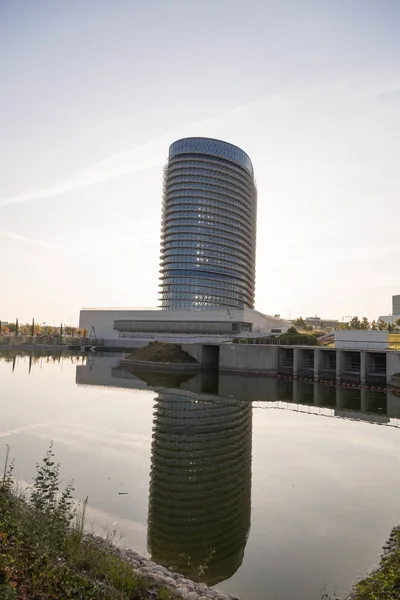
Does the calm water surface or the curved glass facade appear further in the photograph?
the curved glass facade

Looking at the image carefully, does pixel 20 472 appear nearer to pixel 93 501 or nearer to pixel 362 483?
pixel 93 501

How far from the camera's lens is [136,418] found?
1344 inches

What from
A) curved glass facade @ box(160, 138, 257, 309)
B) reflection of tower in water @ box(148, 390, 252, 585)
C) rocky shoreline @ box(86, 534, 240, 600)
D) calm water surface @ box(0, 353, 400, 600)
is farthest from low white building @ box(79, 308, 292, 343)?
rocky shoreline @ box(86, 534, 240, 600)

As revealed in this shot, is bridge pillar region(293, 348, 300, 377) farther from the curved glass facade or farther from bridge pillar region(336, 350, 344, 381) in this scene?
the curved glass facade

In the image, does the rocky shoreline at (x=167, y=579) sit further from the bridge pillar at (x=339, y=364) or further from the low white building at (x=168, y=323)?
the low white building at (x=168, y=323)

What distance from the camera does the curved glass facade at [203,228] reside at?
174m

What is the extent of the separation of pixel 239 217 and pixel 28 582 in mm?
185376

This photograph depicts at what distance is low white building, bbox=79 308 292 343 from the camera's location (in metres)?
152

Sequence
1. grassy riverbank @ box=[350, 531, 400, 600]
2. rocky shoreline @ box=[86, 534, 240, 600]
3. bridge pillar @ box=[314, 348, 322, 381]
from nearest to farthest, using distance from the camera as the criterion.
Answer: grassy riverbank @ box=[350, 531, 400, 600]
rocky shoreline @ box=[86, 534, 240, 600]
bridge pillar @ box=[314, 348, 322, 381]

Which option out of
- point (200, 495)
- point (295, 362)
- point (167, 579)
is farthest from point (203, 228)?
point (167, 579)

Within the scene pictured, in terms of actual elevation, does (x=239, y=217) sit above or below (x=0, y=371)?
above

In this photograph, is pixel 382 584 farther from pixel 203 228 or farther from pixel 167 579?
pixel 203 228

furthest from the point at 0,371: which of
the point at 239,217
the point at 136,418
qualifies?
the point at 239,217

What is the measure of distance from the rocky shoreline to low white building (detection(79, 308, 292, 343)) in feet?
434
